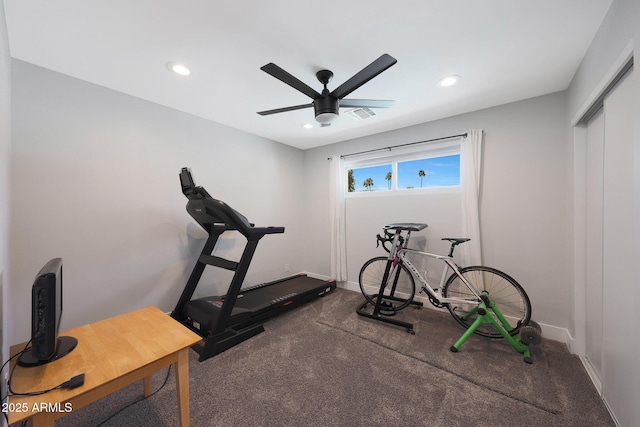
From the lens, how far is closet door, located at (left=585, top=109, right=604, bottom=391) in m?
1.74

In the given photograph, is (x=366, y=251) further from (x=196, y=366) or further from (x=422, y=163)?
(x=196, y=366)

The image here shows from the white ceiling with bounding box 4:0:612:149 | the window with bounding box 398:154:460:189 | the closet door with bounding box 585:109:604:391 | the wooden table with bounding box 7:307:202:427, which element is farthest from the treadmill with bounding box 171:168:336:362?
the closet door with bounding box 585:109:604:391

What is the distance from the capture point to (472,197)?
2732mm

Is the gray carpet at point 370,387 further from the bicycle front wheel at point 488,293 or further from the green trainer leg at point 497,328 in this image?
the bicycle front wheel at point 488,293

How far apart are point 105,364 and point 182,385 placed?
39 cm

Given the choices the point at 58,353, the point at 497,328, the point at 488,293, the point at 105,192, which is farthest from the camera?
the point at 488,293

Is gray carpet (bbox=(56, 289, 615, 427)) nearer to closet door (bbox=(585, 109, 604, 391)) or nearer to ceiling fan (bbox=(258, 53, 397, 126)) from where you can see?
closet door (bbox=(585, 109, 604, 391))

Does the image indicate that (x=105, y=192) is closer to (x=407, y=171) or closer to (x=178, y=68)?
(x=178, y=68)

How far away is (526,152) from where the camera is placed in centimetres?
253

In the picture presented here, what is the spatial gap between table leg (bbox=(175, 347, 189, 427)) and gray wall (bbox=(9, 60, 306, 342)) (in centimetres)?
170

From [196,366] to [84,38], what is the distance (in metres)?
2.63

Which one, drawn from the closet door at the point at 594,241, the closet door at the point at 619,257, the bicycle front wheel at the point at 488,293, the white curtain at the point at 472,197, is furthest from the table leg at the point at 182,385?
the white curtain at the point at 472,197

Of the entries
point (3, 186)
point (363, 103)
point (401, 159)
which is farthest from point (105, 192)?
point (401, 159)

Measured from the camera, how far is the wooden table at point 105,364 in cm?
86
